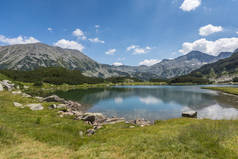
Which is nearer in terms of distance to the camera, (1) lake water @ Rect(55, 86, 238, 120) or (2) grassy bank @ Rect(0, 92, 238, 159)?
(2) grassy bank @ Rect(0, 92, 238, 159)

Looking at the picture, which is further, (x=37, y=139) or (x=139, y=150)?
(x=37, y=139)

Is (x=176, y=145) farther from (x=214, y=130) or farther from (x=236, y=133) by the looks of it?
(x=236, y=133)

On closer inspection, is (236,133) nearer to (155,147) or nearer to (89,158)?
(155,147)

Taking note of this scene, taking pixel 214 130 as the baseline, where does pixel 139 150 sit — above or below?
below

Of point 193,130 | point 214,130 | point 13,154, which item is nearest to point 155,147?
point 193,130

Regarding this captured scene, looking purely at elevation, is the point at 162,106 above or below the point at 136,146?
below

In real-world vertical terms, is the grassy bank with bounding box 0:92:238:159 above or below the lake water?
above

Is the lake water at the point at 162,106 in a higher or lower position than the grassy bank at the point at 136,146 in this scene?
Answer: lower

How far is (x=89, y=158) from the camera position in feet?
37.9

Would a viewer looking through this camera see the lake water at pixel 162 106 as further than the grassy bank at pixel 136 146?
Yes

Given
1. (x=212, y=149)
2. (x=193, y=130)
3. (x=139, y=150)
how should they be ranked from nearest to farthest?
(x=212, y=149)
(x=139, y=150)
(x=193, y=130)

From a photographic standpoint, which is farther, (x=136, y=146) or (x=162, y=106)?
(x=162, y=106)

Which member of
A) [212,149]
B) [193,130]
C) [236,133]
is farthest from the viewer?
[193,130]

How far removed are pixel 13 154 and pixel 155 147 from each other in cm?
1337
